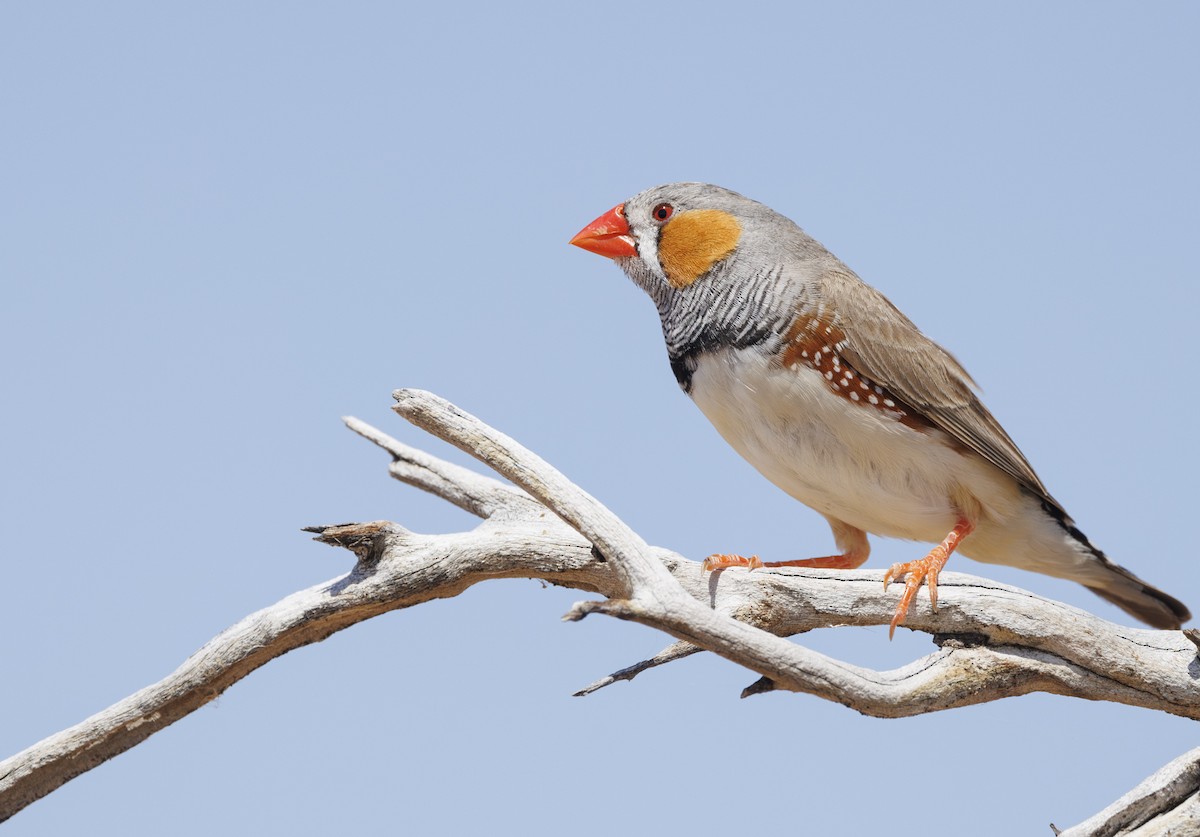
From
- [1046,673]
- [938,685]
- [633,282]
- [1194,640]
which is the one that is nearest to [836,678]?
[938,685]

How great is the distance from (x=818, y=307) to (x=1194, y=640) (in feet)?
6.04

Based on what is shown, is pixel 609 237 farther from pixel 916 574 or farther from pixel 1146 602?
pixel 1146 602

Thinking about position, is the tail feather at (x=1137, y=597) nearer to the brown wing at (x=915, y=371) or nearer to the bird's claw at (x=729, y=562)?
the brown wing at (x=915, y=371)

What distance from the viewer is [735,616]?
4371 mm

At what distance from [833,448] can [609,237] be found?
57.9 inches

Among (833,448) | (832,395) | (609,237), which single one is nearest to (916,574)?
(833,448)

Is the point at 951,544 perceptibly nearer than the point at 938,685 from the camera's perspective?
No

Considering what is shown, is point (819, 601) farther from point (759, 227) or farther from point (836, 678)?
point (759, 227)

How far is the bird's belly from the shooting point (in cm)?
460

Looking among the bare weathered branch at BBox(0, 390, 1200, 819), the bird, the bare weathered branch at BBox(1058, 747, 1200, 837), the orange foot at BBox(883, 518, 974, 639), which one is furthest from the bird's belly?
the bare weathered branch at BBox(1058, 747, 1200, 837)

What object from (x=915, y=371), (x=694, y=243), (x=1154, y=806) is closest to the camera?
(x=1154, y=806)

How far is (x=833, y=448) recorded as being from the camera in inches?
183

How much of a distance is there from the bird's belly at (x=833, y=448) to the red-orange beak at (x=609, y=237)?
817 millimetres

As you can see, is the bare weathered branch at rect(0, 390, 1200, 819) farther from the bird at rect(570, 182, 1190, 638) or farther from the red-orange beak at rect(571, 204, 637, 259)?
the red-orange beak at rect(571, 204, 637, 259)
